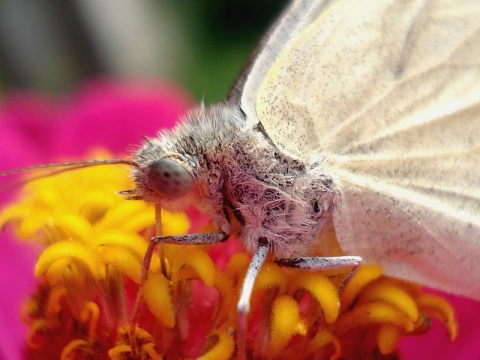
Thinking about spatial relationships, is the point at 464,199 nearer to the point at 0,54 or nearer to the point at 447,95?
the point at 447,95

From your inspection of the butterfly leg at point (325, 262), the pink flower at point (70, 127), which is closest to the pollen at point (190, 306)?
the butterfly leg at point (325, 262)

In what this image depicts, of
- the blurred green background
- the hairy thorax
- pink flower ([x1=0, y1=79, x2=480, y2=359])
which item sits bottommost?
the hairy thorax

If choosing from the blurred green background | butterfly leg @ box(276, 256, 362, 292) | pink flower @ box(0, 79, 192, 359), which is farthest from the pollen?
the blurred green background

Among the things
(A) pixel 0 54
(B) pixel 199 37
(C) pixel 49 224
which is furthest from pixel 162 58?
(C) pixel 49 224

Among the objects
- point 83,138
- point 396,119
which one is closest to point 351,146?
point 396,119

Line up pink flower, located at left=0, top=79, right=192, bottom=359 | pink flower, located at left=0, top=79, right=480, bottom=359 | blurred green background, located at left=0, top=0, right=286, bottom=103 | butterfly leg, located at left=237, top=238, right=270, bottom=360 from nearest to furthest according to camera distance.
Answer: butterfly leg, located at left=237, top=238, right=270, bottom=360 → pink flower, located at left=0, top=79, right=480, bottom=359 → pink flower, located at left=0, top=79, right=192, bottom=359 → blurred green background, located at left=0, top=0, right=286, bottom=103

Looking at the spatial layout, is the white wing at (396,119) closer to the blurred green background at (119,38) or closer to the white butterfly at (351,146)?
the white butterfly at (351,146)

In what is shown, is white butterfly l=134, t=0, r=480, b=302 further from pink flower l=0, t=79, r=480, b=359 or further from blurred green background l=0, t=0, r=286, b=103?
blurred green background l=0, t=0, r=286, b=103
